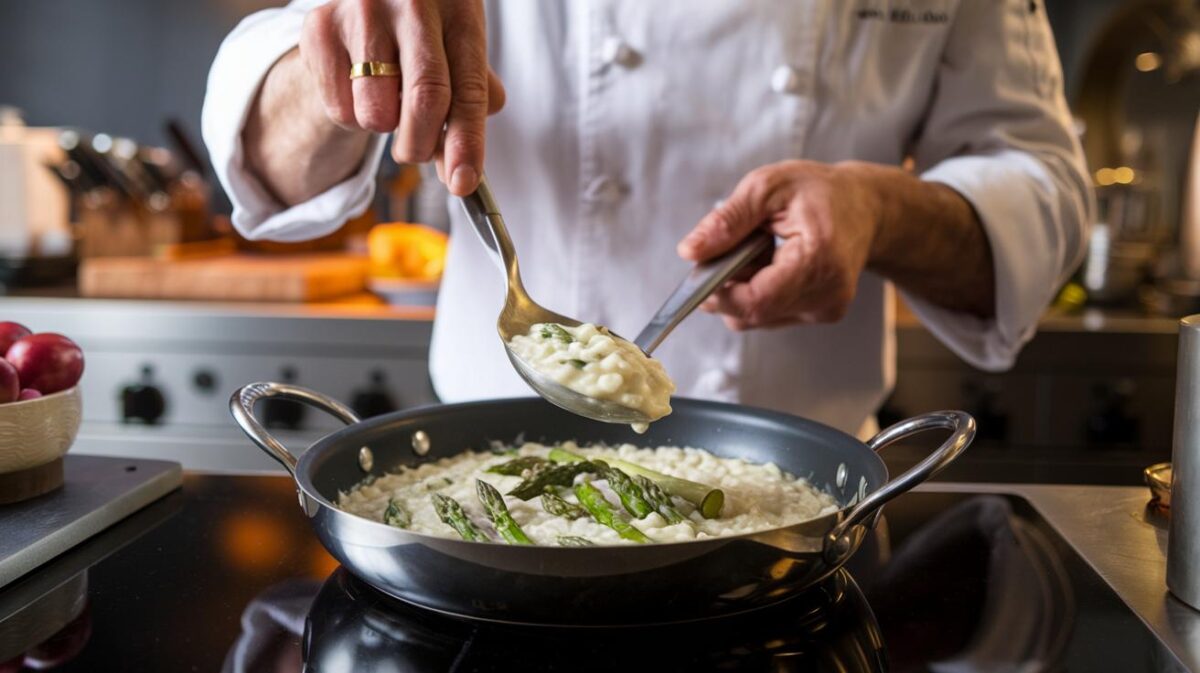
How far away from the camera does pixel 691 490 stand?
83cm

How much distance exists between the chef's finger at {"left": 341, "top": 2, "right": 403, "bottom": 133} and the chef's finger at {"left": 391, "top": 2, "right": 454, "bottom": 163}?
12mm

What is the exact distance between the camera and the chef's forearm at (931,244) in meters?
1.15

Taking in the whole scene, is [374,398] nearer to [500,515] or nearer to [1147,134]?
[500,515]

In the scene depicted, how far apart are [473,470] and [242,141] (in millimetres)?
510

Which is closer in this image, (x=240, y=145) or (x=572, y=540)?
(x=572, y=540)

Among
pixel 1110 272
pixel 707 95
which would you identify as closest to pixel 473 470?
pixel 707 95

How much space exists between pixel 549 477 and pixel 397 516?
12 centimetres

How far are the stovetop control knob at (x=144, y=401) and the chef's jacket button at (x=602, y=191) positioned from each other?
1188 mm

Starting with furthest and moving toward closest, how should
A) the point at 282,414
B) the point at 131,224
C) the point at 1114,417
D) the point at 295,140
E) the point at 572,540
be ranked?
the point at 131,224
the point at 282,414
the point at 1114,417
the point at 295,140
the point at 572,540

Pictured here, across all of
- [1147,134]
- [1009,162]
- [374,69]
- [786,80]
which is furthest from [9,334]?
[1147,134]

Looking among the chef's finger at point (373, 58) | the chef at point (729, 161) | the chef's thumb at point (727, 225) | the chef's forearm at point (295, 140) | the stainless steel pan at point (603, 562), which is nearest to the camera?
the stainless steel pan at point (603, 562)

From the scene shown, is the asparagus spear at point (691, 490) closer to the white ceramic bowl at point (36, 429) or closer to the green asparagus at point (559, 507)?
the green asparagus at point (559, 507)

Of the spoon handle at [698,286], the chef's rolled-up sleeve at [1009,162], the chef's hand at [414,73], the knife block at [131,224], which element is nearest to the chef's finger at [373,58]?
the chef's hand at [414,73]

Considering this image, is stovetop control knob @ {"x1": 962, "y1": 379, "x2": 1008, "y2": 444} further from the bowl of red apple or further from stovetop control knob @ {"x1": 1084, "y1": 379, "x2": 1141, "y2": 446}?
the bowl of red apple
